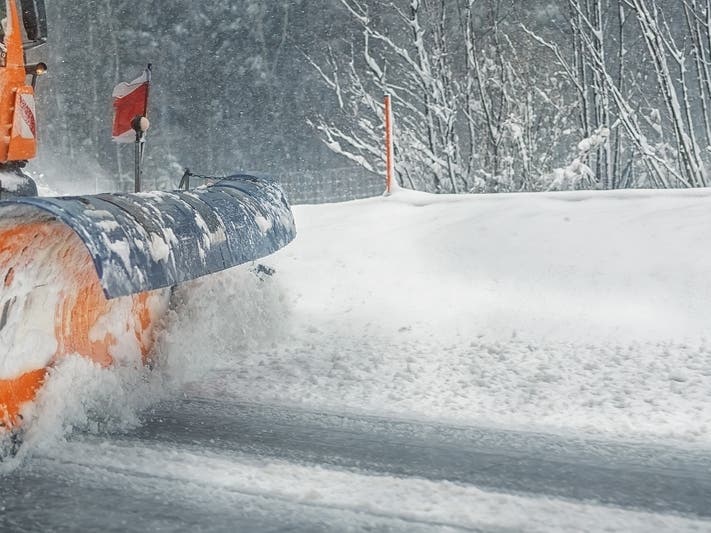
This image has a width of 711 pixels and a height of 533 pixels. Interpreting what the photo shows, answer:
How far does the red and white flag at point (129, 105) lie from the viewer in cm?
459

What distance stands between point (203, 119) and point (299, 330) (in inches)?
965

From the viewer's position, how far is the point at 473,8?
12.2m

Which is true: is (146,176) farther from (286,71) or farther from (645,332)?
(645,332)

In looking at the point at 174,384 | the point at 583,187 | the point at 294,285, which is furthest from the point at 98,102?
the point at 174,384

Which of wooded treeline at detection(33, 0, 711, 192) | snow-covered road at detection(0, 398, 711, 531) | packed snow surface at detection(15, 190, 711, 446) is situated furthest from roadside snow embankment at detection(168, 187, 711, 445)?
wooded treeline at detection(33, 0, 711, 192)

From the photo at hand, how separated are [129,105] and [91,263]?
154 centimetres

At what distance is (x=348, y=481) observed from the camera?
2830 mm

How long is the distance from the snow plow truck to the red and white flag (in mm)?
457

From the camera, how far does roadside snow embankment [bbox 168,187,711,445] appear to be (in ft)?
12.6

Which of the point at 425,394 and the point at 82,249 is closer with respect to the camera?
the point at 82,249

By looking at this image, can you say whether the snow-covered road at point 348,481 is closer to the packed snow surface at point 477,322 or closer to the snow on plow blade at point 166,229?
the packed snow surface at point 477,322

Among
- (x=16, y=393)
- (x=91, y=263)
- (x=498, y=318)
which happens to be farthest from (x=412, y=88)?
(x=16, y=393)

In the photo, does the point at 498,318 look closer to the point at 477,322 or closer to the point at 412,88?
the point at 477,322

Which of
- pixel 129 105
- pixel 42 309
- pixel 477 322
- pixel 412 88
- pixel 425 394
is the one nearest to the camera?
pixel 42 309
